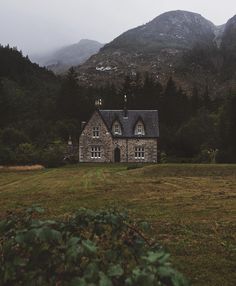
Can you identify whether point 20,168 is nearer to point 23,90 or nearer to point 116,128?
point 116,128

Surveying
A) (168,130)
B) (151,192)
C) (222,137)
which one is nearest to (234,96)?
(222,137)

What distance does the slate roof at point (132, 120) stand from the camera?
240 ft

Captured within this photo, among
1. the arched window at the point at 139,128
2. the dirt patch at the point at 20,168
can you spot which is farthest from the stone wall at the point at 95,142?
the dirt patch at the point at 20,168

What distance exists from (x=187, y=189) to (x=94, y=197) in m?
6.98

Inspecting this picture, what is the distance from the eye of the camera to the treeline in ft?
194

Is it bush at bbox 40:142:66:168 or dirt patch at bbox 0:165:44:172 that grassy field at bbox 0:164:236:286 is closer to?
dirt patch at bbox 0:165:44:172

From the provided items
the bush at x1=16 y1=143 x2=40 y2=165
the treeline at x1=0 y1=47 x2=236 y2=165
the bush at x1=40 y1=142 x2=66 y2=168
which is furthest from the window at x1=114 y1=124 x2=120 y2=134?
the bush at x1=16 y1=143 x2=40 y2=165

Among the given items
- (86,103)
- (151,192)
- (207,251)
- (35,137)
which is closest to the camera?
(207,251)

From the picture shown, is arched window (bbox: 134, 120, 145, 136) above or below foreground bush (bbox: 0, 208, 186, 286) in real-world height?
above

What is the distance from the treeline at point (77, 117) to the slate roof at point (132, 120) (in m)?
2.37

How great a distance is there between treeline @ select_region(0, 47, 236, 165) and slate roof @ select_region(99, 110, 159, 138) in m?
2.37

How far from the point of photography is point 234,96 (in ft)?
190

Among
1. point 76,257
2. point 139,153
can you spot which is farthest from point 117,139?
point 76,257

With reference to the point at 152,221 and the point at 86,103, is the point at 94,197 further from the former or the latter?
the point at 86,103
